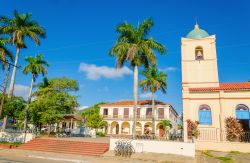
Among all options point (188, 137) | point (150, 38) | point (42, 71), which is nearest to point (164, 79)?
point (150, 38)

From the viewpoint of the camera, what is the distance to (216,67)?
22469 millimetres

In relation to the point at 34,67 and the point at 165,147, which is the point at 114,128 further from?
the point at 165,147

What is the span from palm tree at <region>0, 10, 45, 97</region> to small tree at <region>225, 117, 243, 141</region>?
79.2ft

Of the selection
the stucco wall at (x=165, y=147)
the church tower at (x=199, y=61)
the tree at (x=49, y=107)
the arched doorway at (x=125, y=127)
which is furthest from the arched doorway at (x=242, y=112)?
the arched doorway at (x=125, y=127)

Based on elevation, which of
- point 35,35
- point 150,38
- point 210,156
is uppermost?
point 35,35

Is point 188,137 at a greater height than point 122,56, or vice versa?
point 122,56

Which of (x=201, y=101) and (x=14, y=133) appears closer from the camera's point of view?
(x=201, y=101)

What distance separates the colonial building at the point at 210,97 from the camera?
19.2 m

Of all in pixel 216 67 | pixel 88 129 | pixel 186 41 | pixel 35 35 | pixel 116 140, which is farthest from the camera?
pixel 88 129

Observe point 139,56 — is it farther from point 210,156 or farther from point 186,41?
point 210,156

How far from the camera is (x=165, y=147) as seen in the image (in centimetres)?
1620

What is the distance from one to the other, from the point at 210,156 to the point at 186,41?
1364 centimetres

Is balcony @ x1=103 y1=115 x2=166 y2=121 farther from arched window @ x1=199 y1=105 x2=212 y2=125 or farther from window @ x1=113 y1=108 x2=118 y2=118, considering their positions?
arched window @ x1=199 y1=105 x2=212 y2=125

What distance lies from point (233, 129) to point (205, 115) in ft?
9.33
